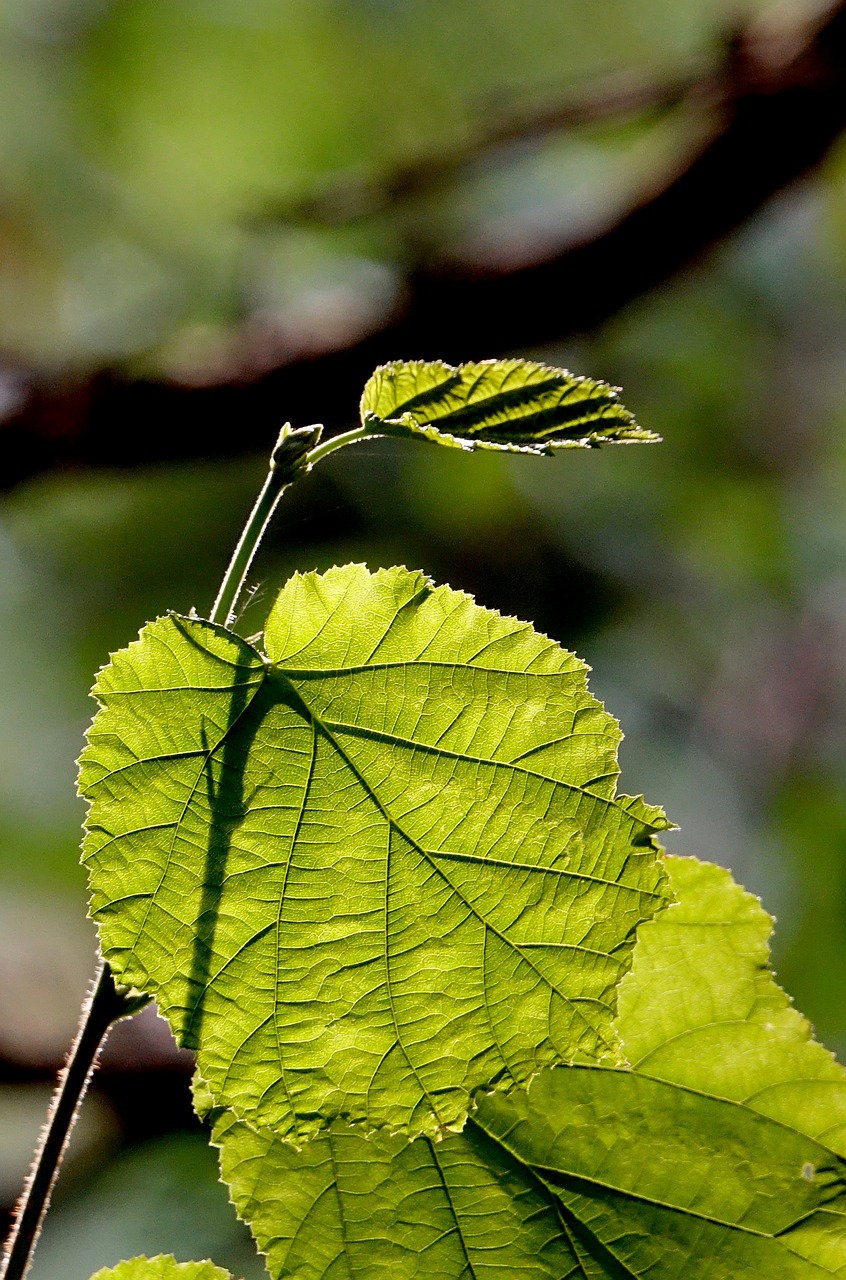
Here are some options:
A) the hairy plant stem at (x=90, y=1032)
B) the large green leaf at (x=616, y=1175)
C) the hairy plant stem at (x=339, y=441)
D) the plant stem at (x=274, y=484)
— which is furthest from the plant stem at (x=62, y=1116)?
the hairy plant stem at (x=339, y=441)

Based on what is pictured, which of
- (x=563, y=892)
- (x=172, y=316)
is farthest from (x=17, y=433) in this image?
(x=172, y=316)

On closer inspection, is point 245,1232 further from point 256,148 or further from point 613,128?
point 256,148

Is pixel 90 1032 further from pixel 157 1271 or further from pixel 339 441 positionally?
pixel 339 441

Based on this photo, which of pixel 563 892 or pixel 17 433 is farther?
pixel 17 433

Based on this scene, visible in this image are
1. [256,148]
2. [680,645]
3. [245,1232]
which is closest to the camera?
[245,1232]

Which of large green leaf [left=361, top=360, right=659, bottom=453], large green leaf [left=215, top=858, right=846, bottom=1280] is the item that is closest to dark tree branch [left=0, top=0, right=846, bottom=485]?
large green leaf [left=361, top=360, right=659, bottom=453]

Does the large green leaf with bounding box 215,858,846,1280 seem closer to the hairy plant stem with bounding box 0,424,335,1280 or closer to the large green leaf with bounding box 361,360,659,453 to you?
the hairy plant stem with bounding box 0,424,335,1280
